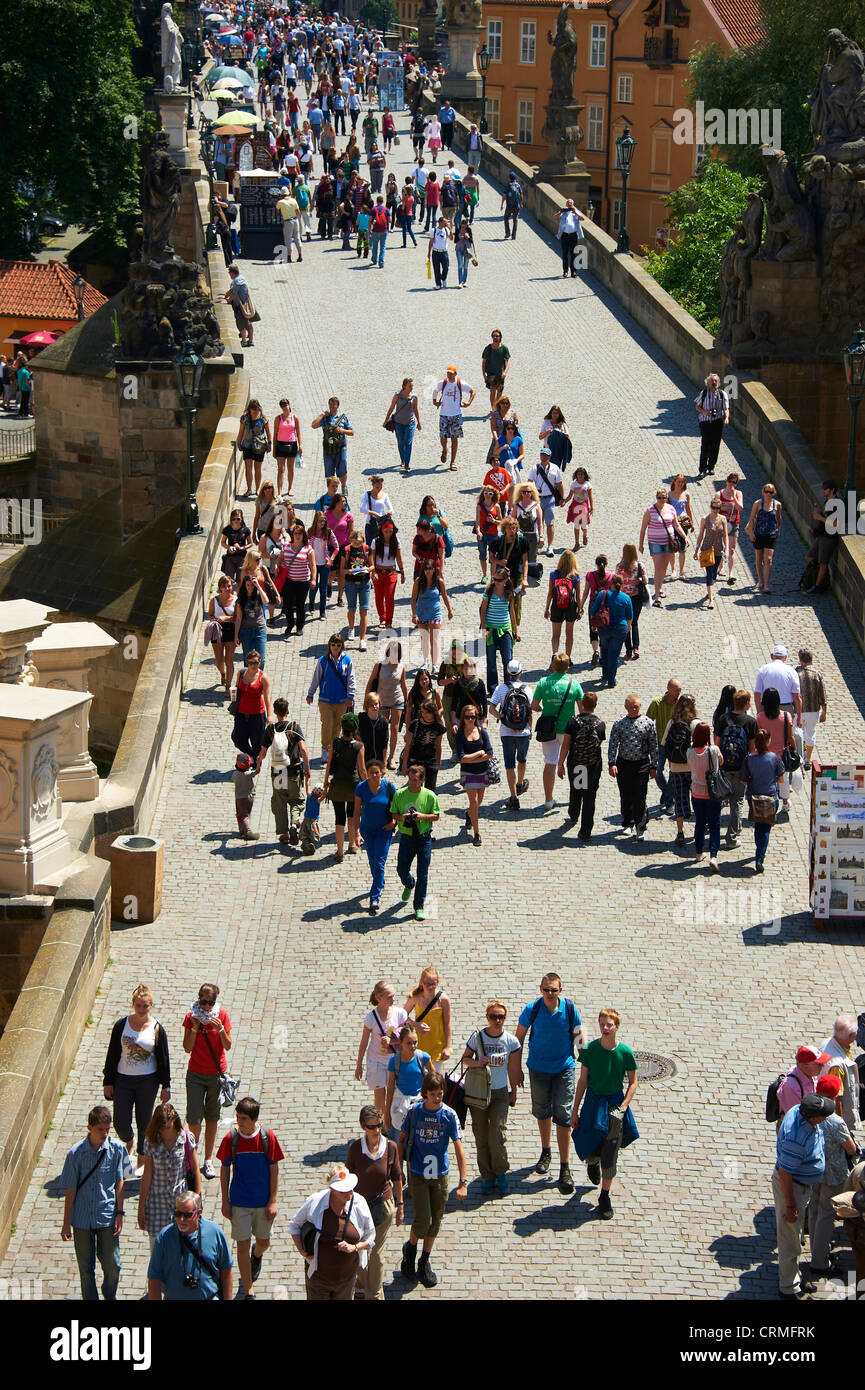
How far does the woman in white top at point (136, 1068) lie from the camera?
12.4m

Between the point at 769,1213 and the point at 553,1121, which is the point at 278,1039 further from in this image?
the point at 769,1213

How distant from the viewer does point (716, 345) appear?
103 ft

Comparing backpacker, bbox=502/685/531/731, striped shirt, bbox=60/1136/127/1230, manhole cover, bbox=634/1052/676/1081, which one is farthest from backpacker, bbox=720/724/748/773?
striped shirt, bbox=60/1136/127/1230

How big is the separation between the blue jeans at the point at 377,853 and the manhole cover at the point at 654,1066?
2883 millimetres

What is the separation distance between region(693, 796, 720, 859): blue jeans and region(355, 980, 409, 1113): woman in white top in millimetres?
4826

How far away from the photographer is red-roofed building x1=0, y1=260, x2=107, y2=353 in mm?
56188

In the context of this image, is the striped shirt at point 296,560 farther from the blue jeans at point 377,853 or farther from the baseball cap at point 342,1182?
the baseball cap at point 342,1182

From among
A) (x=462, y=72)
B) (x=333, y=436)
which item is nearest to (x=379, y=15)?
(x=462, y=72)

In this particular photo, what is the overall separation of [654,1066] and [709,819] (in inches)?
138

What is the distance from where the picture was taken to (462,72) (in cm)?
6200

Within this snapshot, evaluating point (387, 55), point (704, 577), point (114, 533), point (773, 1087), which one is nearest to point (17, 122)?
point (387, 55)

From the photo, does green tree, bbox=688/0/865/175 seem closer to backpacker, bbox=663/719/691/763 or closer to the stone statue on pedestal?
the stone statue on pedestal

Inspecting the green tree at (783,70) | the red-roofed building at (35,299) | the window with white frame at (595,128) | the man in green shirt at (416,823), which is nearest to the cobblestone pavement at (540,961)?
the man in green shirt at (416,823)

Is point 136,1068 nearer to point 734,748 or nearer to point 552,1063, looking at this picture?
point 552,1063
